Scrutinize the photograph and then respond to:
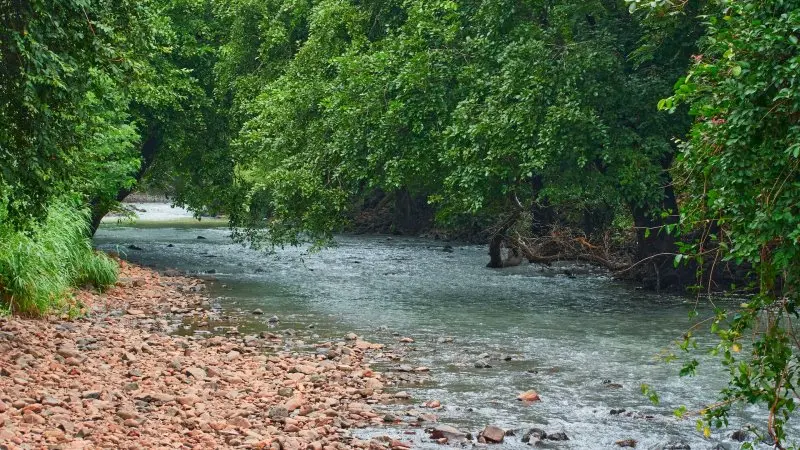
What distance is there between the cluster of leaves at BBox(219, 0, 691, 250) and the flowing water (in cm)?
222

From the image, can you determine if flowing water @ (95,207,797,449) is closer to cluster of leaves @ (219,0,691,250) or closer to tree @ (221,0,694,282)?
tree @ (221,0,694,282)

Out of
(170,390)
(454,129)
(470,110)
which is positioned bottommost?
(170,390)

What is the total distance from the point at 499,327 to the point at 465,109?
16.0 feet

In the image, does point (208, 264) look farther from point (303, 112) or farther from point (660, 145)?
point (660, 145)

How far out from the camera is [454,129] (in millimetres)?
18703

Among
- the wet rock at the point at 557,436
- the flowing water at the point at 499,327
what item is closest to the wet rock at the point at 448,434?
the flowing water at the point at 499,327

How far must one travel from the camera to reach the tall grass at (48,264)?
13.1 m

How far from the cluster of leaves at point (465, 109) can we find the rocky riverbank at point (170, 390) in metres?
5.99

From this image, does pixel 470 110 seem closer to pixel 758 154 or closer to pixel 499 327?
pixel 499 327

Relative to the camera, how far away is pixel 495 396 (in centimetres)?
1135

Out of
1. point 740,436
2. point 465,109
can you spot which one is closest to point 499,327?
point 465,109

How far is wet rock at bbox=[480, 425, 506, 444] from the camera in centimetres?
936

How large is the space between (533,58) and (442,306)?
5.69 meters

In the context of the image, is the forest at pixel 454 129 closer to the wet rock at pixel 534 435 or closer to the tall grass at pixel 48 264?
the tall grass at pixel 48 264
